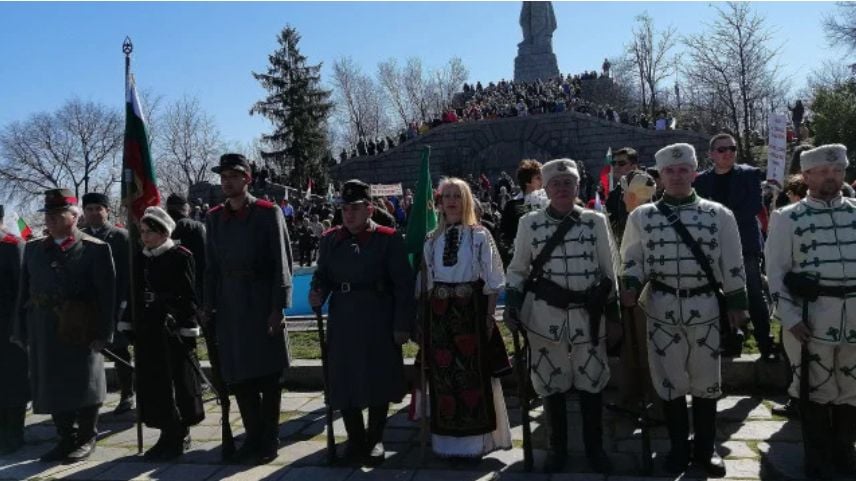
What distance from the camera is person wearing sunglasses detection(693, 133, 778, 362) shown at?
5.89 m

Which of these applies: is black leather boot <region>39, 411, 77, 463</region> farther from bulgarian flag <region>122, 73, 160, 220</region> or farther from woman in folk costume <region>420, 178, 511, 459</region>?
woman in folk costume <region>420, 178, 511, 459</region>

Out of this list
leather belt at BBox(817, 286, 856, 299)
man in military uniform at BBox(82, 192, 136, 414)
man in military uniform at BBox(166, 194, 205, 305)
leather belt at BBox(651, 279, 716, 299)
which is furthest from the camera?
man in military uniform at BBox(166, 194, 205, 305)

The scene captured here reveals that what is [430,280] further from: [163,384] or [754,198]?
[754,198]

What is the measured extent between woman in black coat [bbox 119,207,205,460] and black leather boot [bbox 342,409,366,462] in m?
1.28

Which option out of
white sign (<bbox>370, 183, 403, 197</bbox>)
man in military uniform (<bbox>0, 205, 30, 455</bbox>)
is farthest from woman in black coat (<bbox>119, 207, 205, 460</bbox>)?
white sign (<bbox>370, 183, 403, 197</bbox>)

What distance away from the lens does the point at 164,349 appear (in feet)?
17.7

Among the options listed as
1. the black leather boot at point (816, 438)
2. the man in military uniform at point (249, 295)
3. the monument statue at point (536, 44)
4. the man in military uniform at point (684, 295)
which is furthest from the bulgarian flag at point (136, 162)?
the monument statue at point (536, 44)

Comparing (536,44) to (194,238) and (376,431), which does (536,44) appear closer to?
(194,238)

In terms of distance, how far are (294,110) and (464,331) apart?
142ft

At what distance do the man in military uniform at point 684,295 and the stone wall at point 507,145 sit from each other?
3320cm

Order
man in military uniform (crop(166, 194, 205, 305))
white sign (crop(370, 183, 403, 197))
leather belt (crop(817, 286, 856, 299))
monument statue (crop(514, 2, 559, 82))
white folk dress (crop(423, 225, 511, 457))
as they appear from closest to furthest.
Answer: leather belt (crop(817, 286, 856, 299)) → white folk dress (crop(423, 225, 511, 457)) → man in military uniform (crop(166, 194, 205, 305)) → white sign (crop(370, 183, 403, 197)) → monument statue (crop(514, 2, 559, 82))

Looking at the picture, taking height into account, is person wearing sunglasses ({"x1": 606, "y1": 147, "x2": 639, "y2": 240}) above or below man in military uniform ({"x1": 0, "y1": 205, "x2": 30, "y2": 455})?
above

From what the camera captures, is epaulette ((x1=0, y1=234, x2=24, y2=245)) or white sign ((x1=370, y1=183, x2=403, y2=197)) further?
white sign ((x1=370, y1=183, x2=403, y2=197))

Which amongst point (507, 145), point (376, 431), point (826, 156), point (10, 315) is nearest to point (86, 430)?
point (10, 315)
